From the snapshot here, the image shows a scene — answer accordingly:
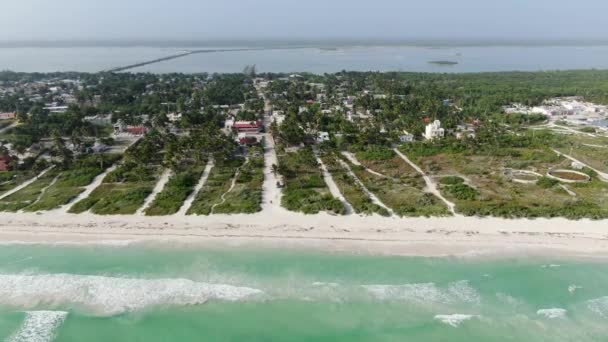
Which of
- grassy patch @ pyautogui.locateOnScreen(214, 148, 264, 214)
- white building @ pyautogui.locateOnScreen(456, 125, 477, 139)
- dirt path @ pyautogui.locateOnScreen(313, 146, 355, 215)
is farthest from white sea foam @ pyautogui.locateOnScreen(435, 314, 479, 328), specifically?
white building @ pyautogui.locateOnScreen(456, 125, 477, 139)

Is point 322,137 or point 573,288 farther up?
point 322,137

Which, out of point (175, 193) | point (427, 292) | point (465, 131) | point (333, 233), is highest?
point (465, 131)

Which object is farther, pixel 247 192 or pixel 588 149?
pixel 588 149

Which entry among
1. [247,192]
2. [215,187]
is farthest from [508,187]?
[215,187]

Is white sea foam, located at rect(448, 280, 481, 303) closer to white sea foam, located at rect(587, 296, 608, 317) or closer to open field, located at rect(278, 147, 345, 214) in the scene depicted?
white sea foam, located at rect(587, 296, 608, 317)

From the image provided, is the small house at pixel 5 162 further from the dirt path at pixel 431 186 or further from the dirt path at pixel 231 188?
the dirt path at pixel 431 186

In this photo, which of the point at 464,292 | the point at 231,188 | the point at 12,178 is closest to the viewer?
the point at 464,292

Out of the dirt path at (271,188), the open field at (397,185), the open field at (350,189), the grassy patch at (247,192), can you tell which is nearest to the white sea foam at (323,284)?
the open field at (350,189)

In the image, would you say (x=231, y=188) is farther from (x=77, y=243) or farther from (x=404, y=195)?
(x=404, y=195)
